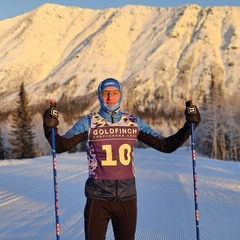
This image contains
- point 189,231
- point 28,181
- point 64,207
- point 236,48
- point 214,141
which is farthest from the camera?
point 236,48

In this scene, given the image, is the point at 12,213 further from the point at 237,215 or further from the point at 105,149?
the point at 105,149

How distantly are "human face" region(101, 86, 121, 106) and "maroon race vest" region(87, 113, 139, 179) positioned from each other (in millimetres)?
213

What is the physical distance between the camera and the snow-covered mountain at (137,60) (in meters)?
153

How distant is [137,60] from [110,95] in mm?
168424

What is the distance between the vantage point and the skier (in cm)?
405

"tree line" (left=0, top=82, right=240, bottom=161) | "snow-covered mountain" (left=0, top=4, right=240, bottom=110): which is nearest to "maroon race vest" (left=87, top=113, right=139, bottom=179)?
"tree line" (left=0, top=82, right=240, bottom=161)

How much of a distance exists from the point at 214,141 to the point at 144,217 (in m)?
40.0

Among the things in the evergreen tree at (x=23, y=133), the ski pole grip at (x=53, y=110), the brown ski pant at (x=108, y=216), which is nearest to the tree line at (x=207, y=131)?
the evergreen tree at (x=23, y=133)

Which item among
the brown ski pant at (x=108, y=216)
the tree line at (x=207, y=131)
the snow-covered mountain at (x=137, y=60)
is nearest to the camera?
the brown ski pant at (x=108, y=216)

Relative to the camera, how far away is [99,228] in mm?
4051

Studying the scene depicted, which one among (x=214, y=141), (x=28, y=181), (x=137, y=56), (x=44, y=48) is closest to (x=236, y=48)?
(x=137, y=56)

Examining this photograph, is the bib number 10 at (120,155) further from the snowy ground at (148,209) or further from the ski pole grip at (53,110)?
the snowy ground at (148,209)

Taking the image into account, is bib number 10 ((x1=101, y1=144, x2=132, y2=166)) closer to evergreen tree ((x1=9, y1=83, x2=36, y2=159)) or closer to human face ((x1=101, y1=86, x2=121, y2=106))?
human face ((x1=101, y1=86, x2=121, y2=106))

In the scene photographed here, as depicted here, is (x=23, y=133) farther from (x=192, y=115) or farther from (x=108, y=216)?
(x=108, y=216)
